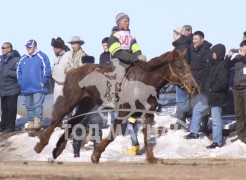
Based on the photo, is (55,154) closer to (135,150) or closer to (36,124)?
(135,150)

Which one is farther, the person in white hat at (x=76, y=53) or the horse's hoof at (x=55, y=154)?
the person in white hat at (x=76, y=53)

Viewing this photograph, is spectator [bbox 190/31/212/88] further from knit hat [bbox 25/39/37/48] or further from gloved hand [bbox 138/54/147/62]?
knit hat [bbox 25/39/37/48]

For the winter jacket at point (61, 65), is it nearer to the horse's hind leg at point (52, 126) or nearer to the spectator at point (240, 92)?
the horse's hind leg at point (52, 126)

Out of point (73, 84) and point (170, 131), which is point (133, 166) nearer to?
point (73, 84)

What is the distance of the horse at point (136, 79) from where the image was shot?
16516 millimetres

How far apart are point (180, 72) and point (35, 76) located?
6523 mm

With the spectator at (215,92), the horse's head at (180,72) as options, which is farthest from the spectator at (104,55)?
the horse's head at (180,72)

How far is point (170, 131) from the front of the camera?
20844 millimetres

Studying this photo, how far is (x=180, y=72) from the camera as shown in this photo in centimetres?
1667

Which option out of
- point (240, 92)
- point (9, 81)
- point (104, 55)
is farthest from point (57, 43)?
point (240, 92)

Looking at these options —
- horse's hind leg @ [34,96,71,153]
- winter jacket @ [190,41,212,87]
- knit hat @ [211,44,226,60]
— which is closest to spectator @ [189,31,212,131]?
winter jacket @ [190,41,212,87]

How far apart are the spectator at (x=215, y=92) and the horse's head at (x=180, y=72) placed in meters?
2.73

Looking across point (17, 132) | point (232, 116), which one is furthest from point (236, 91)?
point (17, 132)

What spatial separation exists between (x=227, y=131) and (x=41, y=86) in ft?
16.9
